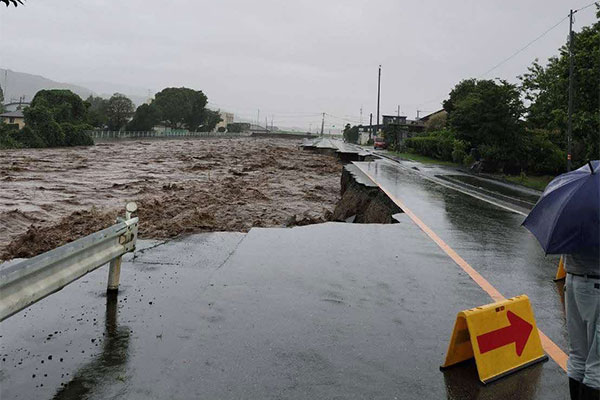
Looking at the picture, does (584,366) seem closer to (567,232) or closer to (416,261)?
(567,232)

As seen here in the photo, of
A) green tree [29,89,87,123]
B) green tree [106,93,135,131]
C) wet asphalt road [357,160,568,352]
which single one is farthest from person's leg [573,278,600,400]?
green tree [106,93,135,131]

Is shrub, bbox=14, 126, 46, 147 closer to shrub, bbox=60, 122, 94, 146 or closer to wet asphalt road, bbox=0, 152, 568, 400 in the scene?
shrub, bbox=60, 122, 94, 146

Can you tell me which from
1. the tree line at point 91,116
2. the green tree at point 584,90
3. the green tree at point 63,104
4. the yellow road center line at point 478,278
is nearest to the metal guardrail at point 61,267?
the yellow road center line at point 478,278

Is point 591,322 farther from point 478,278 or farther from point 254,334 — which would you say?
point 478,278

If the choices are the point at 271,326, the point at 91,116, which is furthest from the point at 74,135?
the point at 271,326

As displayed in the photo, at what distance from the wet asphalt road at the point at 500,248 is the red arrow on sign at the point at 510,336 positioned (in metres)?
0.53

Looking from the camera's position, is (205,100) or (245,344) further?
(205,100)

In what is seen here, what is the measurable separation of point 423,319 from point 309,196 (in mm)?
13315

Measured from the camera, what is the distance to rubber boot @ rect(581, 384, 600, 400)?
114 inches

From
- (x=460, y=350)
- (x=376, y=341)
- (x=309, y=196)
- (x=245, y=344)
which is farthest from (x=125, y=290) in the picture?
(x=309, y=196)

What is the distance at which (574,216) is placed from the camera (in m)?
2.76

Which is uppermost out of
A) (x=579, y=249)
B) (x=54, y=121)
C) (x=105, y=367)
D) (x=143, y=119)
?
(x=143, y=119)

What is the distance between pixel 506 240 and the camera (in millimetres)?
8461

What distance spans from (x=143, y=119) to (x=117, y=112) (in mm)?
4582
